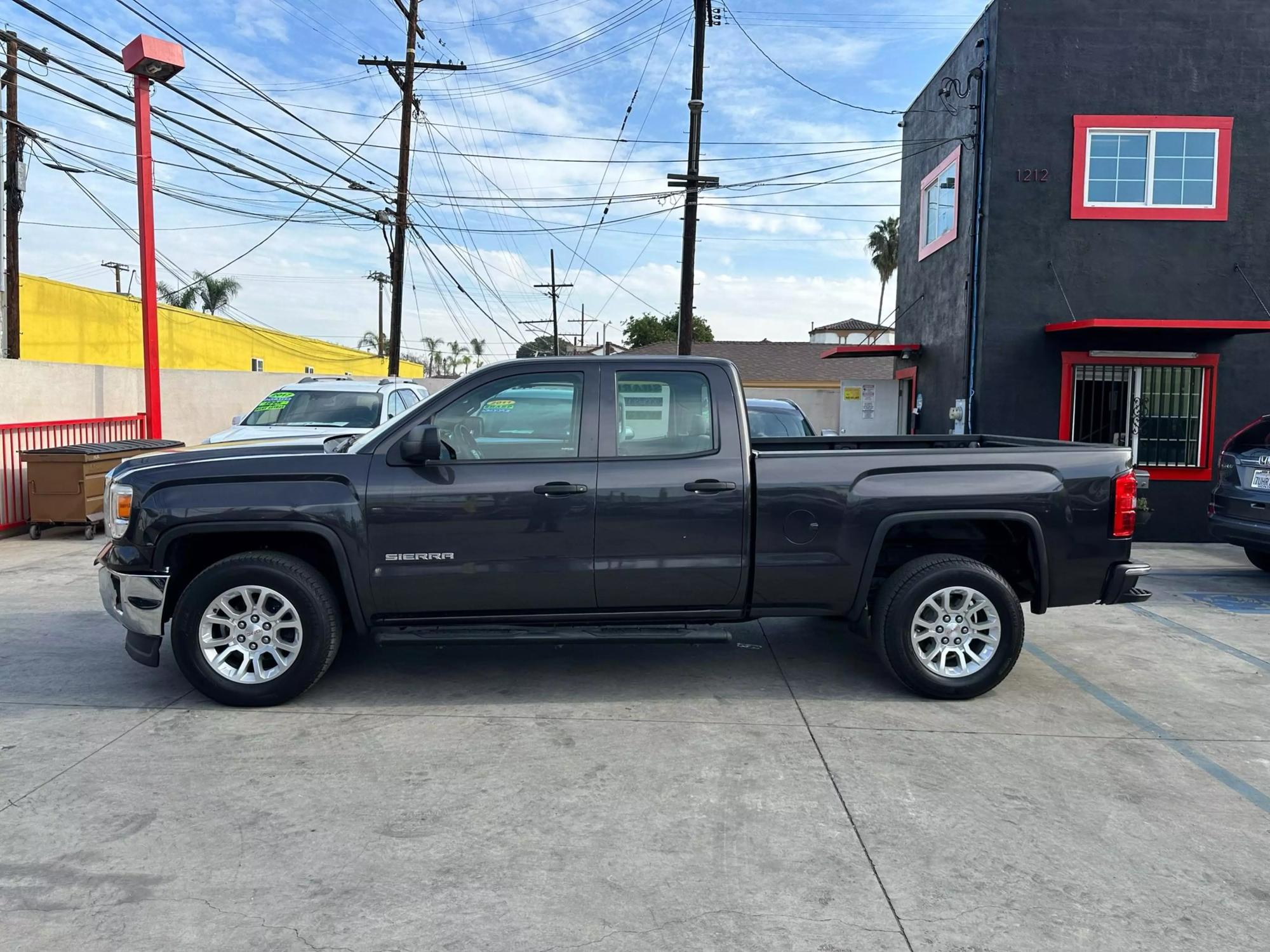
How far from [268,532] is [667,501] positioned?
7.02ft

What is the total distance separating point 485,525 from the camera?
16.6 ft

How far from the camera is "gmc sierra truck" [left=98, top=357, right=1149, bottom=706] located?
5.05 metres

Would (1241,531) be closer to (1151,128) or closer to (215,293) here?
(1151,128)

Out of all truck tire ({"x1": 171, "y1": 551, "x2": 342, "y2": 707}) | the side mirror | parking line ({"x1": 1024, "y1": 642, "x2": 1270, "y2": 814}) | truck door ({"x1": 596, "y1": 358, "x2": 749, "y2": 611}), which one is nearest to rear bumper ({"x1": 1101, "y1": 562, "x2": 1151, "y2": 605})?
parking line ({"x1": 1024, "y1": 642, "x2": 1270, "y2": 814})

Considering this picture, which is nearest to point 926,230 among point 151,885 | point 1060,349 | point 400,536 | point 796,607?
point 1060,349

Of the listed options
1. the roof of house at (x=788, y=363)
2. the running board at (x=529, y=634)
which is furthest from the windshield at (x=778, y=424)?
the roof of house at (x=788, y=363)

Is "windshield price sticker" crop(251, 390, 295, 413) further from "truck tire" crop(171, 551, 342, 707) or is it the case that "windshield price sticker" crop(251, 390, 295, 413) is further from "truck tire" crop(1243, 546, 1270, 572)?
"truck tire" crop(1243, 546, 1270, 572)

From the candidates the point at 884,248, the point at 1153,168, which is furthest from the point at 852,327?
the point at 1153,168

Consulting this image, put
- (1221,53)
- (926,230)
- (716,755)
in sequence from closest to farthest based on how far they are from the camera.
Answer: (716,755) < (1221,53) < (926,230)

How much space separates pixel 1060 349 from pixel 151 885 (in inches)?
457

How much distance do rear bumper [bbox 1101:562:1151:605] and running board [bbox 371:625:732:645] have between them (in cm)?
218

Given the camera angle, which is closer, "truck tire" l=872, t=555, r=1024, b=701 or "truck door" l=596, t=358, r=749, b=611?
"truck door" l=596, t=358, r=749, b=611

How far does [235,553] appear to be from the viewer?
5.23m

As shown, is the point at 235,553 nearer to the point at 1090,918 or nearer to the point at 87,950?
the point at 87,950
